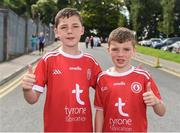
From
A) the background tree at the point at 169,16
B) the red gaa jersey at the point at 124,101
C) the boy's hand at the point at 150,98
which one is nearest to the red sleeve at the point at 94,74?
the red gaa jersey at the point at 124,101

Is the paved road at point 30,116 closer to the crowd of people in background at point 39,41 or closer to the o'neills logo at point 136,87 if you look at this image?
the o'neills logo at point 136,87

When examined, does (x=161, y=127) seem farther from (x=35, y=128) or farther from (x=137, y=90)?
(x=137, y=90)

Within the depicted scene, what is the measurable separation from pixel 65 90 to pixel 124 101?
47cm

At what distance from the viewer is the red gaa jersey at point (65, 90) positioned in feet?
14.0

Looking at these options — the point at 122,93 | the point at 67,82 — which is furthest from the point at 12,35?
the point at 122,93

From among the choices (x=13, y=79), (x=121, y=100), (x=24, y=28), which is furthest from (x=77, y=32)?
(x=24, y=28)

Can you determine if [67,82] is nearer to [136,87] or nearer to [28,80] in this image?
[28,80]

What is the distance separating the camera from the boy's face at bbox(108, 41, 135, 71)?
4301 millimetres

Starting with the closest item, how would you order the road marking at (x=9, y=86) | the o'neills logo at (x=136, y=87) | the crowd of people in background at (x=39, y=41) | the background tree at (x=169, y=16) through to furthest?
the o'neills logo at (x=136, y=87) < the road marking at (x=9, y=86) < the crowd of people in background at (x=39, y=41) < the background tree at (x=169, y=16)

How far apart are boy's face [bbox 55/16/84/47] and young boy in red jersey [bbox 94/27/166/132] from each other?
28 cm

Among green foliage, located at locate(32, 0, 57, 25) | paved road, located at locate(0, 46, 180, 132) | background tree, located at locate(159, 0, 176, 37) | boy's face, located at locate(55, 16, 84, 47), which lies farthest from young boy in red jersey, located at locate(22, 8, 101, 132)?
green foliage, located at locate(32, 0, 57, 25)

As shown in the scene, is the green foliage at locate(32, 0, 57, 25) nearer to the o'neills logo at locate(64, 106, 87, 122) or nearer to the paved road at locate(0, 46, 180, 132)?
the paved road at locate(0, 46, 180, 132)

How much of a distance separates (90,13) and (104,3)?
4433 mm

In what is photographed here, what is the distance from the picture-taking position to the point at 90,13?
107 metres
